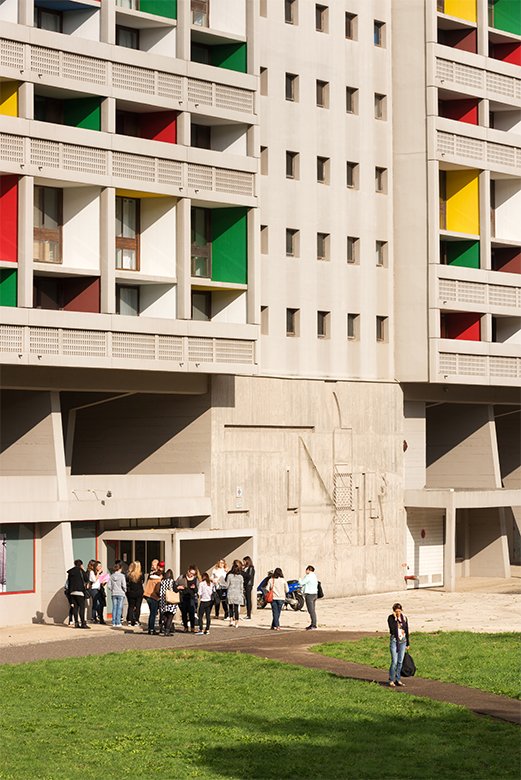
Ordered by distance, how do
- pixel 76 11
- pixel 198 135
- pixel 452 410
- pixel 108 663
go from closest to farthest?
pixel 108 663 < pixel 76 11 < pixel 198 135 < pixel 452 410

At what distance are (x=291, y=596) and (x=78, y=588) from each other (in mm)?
10318

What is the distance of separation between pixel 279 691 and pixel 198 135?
2559 cm

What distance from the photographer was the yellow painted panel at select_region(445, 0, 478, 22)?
66.8 metres

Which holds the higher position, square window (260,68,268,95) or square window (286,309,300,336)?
square window (260,68,268,95)

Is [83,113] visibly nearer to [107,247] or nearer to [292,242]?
[107,247]

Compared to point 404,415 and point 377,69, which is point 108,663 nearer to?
point 404,415

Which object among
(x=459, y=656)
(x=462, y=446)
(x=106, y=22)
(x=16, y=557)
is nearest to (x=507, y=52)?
(x=462, y=446)

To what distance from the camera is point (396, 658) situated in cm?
3559

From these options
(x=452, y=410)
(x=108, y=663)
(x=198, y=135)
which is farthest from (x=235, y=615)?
(x=452, y=410)

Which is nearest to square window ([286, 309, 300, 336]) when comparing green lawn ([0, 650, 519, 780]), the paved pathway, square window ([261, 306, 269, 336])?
square window ([261, 306, 269, 336])

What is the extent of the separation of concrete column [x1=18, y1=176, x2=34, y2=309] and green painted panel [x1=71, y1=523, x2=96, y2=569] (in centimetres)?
779

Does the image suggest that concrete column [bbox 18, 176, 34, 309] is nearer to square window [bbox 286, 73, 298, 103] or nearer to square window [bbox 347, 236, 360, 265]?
square window [bbox 286, 73, 298, 103]

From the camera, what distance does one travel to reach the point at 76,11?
5088 cm

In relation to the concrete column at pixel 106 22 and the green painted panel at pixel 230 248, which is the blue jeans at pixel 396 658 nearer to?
the green painted panel at pixel 230 248
